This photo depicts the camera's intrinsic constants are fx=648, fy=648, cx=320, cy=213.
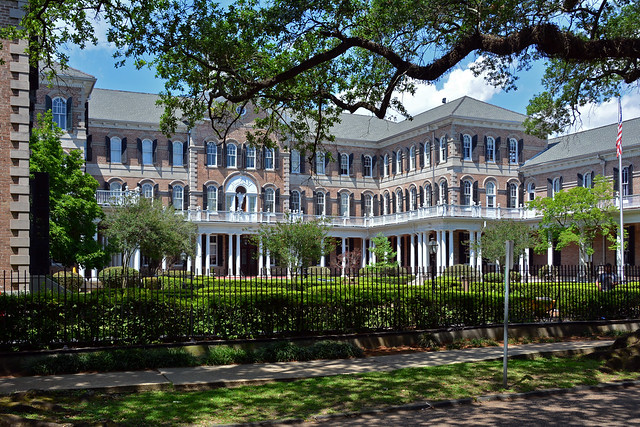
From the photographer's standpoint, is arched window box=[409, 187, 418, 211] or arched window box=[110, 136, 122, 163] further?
arched window box=[409, 187, 418, 211]

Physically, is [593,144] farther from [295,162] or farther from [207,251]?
[207,251]

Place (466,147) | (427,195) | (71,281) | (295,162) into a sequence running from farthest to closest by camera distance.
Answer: (295,162) → (427,195) → (466,147) → (71,281)

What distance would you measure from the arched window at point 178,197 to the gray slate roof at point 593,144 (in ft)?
100

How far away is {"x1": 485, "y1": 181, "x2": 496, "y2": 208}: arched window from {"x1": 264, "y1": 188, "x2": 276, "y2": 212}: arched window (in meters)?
19.2

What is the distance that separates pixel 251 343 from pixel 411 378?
A: 411 centimetres

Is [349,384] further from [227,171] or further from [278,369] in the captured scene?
[227,171]

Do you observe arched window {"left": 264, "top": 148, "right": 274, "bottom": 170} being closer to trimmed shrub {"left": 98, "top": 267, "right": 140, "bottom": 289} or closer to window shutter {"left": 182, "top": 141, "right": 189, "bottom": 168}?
window shutter {"left": 182, "top": 141, "right": 189, "bottom": 168}

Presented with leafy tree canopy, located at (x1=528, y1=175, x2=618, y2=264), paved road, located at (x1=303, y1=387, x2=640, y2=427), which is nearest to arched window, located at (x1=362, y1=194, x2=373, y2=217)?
leafy tree canopy, located at (x1=528, y1=175, x2=618, y2=264)

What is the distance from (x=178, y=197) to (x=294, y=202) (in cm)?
1132

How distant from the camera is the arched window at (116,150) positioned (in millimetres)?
55531

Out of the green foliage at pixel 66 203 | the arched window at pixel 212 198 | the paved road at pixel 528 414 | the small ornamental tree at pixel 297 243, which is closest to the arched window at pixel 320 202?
the arched window at pixel 212 198

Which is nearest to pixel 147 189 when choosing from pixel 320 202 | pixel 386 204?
pixel 320 202

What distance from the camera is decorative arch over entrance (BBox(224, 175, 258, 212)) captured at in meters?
58.5

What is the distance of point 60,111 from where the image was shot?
49.0 meters
